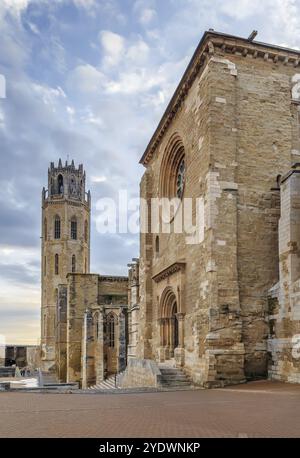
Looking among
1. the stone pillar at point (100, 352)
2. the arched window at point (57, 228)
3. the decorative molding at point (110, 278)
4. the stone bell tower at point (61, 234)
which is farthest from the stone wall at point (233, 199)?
the arched window at point (57, 228)

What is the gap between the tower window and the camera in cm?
4244

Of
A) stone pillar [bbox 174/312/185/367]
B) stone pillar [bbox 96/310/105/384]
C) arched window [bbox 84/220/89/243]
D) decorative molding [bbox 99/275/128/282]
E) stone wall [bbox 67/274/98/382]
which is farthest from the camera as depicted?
arched window [bbox 84/220/89/243]

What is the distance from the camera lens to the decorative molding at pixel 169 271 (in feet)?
67.6

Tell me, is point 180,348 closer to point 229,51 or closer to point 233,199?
point 233,199

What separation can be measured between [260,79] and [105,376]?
→ 28.7m

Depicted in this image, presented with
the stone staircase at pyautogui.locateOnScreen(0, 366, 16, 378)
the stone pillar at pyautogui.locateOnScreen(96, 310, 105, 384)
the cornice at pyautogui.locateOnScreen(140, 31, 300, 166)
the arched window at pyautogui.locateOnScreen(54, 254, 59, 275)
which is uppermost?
the cornice at pyautogui.locateOnScreen(140, 31, 300, 166)

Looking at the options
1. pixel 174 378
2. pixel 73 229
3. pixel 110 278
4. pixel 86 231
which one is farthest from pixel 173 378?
pixel 86 231

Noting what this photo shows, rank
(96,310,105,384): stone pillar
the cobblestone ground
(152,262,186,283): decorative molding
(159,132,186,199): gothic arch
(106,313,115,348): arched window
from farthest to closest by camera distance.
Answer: (106,313,115,348): arched window < (96,310,105,384): stone pillar < (159,132,186,199): gothic arch < (152,262,186,283): decorative molding < the cobblestone ground

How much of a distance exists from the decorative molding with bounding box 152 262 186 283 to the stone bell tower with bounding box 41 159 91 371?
45081mm

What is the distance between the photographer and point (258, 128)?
19.1m

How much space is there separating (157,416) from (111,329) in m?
34.8

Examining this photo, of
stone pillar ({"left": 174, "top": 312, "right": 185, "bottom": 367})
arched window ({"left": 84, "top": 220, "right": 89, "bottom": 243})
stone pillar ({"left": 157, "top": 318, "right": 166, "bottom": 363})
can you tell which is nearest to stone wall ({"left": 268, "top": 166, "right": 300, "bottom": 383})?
stone pillar ({"left": 174, "top": 312, "right": 185, "bottom": 367})

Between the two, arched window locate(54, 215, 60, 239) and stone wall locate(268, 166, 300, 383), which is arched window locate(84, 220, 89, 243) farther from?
stone wall locate(268, 166, 300, 383)
